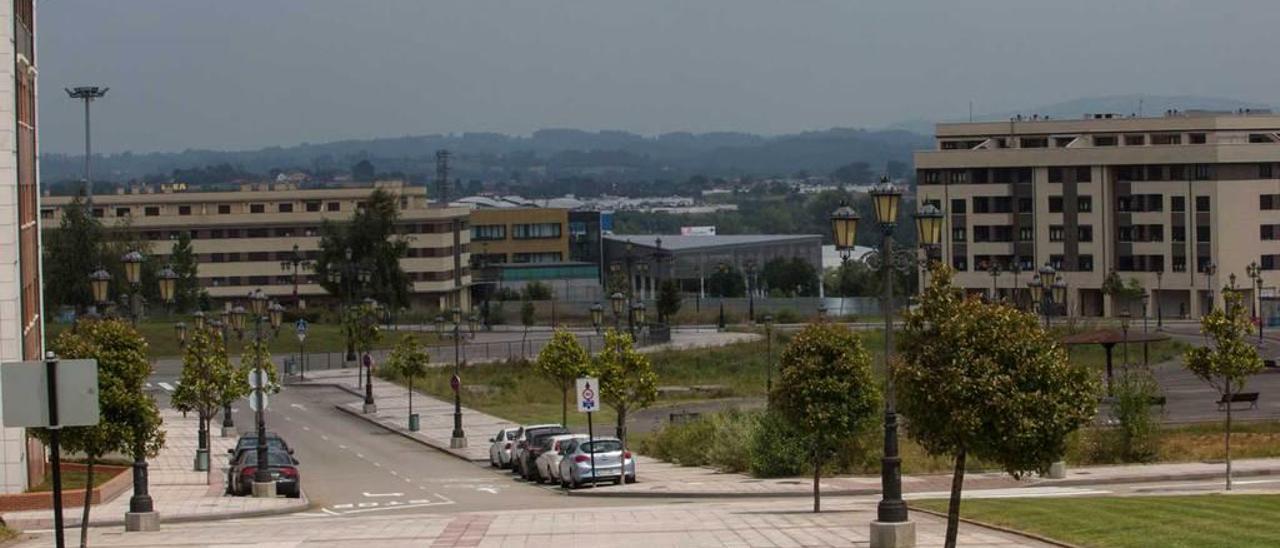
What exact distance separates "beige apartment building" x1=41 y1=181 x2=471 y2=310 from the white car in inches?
4209

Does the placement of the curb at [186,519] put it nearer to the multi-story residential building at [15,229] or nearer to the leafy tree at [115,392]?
the multi-story residential building at [15,229]

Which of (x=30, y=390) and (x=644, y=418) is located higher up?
(x=30, y=390)

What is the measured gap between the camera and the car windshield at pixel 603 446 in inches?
1891

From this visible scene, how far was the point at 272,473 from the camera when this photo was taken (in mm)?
47594

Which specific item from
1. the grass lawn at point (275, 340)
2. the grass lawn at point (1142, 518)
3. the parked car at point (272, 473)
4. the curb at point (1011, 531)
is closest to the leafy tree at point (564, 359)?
the parked car at point (272, 473)

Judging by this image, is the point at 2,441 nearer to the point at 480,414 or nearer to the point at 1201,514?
the point at 1201,514

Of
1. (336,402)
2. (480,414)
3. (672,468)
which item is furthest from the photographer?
(336,402)

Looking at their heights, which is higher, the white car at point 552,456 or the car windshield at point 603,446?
the car windshield at point 603,446

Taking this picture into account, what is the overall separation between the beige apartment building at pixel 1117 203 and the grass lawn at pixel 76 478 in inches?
3130

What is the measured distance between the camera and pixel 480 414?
78.0 m

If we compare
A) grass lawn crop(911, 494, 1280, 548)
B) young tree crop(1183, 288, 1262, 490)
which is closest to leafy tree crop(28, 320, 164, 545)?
grass lawn crop(911, 494, 1280, 548)

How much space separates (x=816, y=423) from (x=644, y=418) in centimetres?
3490

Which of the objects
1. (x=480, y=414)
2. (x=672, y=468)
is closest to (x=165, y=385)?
(x=480, y=414)

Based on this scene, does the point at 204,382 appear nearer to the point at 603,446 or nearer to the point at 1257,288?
the point at 603,446
